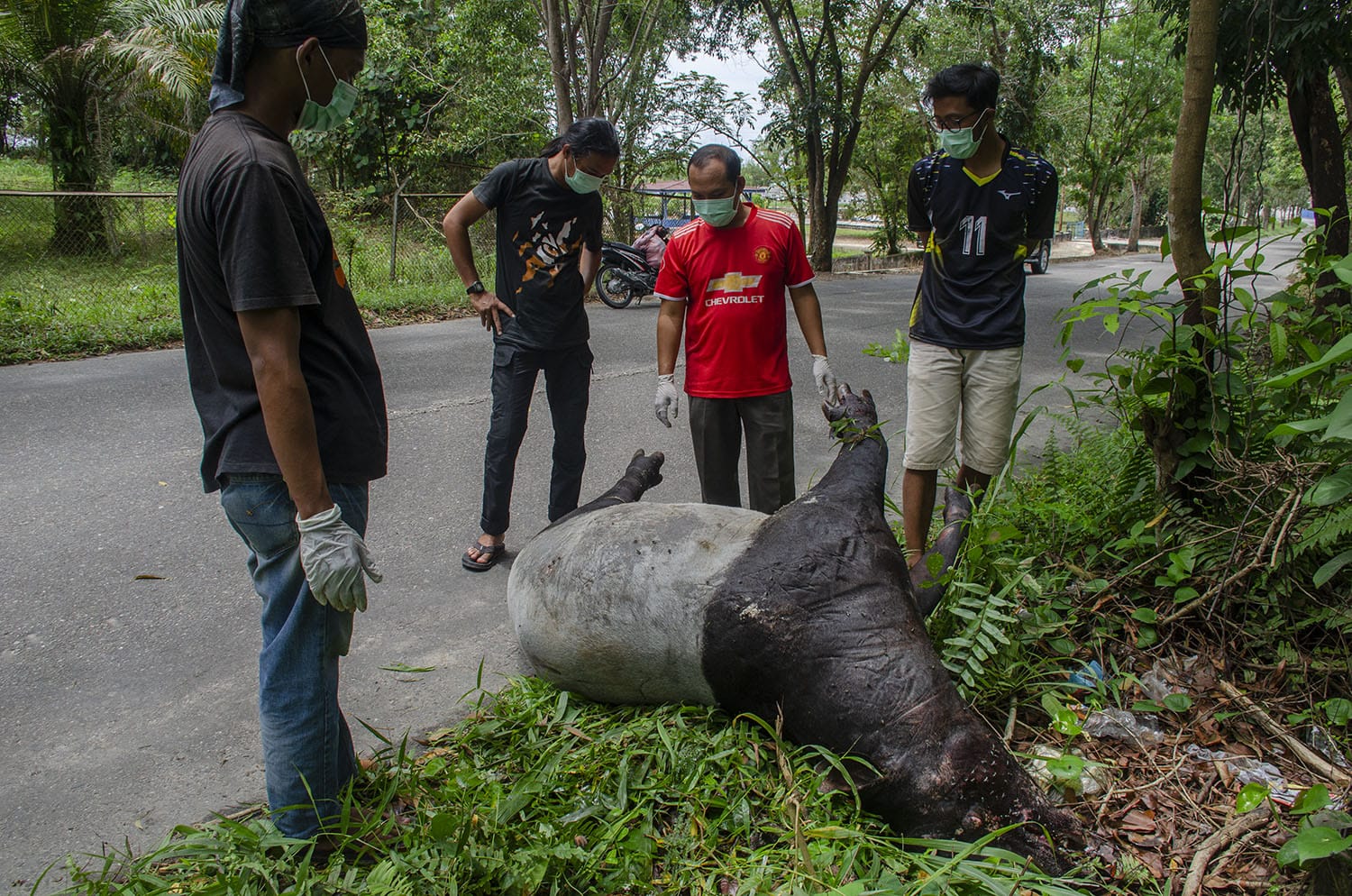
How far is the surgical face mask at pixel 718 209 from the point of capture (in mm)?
3307

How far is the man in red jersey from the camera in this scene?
3.41m

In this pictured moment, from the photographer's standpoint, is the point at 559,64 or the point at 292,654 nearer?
the point at 292,654

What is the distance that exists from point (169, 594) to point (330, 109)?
8.09 ft

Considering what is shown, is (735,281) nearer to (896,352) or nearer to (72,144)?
(896,352)

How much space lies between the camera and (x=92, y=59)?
41.1 ft

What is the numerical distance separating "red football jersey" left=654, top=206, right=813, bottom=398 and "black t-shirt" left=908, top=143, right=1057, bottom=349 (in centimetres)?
54

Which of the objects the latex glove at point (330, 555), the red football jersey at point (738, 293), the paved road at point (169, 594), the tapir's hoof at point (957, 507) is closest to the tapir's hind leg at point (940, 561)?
the tapir's hoof at point (957, 507)

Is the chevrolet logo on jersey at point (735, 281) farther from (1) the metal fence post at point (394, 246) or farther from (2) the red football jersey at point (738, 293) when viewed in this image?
(1) the metal fence post at point (394, 246)

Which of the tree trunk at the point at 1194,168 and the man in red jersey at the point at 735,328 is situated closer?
the tree trunk at the point at 1194,168

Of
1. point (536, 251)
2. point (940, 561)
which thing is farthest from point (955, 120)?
point (536, 251)

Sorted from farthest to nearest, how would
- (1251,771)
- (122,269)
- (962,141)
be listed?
(122,269), (962,141), (1251,771)

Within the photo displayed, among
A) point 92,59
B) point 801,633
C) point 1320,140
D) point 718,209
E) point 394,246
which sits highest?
point 92,59

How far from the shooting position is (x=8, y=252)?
29.4 feet

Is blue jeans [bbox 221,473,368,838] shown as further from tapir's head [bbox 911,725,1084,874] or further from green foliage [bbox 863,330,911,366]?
green foliage [bbox 863,330,911,366]
